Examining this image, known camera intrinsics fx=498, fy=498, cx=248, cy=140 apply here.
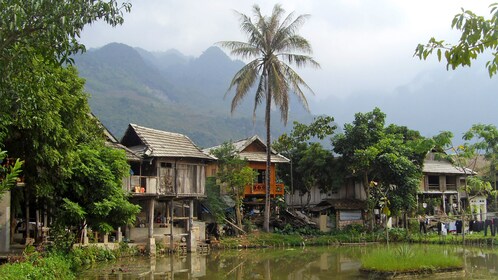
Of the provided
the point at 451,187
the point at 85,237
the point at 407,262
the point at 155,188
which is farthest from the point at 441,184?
the point at 85,237

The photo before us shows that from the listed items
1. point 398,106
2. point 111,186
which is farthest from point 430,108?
point 111,186

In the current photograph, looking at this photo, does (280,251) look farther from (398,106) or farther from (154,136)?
(398,106)

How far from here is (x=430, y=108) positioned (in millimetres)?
166625

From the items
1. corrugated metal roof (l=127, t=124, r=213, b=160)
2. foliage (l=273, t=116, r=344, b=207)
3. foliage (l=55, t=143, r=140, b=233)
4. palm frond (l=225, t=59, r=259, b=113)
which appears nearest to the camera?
foliage (l=55, t=143, r=140, b=233)

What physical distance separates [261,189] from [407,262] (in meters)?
17.8

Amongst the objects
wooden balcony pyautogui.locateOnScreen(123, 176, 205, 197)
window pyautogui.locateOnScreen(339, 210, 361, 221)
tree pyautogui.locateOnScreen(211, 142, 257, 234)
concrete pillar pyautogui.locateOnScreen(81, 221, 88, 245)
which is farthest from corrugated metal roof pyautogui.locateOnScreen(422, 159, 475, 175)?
concrete pillar pyautogui.locateOnScreen(81, 221, 88, 245)

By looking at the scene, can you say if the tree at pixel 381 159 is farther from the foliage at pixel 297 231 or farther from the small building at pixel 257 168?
the small building at pixel 257 168

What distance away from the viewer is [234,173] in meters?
29.3

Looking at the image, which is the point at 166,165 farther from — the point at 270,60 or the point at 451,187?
the point at 451,187

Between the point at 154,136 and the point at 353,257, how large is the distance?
12323 mm

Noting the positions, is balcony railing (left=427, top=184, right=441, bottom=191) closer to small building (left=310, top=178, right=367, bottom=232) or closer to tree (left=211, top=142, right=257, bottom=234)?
small building (left=310, top=178, right=367, bottom=232)

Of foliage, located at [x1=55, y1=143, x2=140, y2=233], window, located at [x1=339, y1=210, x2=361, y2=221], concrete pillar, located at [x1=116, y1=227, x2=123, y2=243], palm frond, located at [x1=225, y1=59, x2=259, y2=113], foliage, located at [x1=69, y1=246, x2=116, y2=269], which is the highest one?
palm frond, located at [x1=225, y1=59, x2=259, y2=113]

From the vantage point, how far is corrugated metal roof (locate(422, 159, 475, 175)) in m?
38.7

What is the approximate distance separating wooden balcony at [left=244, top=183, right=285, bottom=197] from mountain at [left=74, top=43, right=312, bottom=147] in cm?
3795
